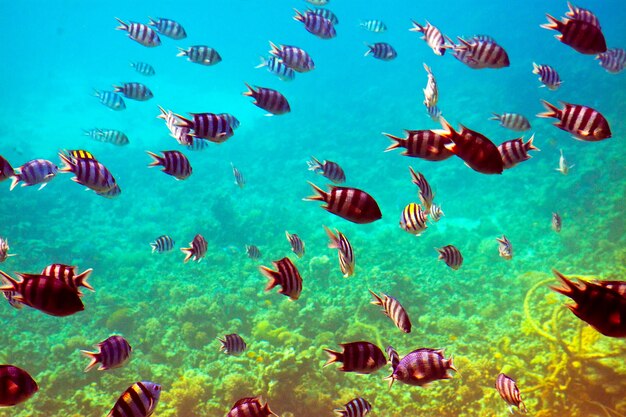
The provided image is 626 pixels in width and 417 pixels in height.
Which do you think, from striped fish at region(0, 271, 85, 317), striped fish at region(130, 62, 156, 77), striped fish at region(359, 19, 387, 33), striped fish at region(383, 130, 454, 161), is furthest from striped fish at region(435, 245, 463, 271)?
striped fish at region(130, 62, 156, 77)

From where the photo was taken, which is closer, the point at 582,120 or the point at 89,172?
the point at 582,120

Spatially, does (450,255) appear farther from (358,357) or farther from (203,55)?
(203,55)

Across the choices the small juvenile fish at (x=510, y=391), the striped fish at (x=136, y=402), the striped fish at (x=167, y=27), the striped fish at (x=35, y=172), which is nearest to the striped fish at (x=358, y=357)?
the striped fish at (x=136, y=402)

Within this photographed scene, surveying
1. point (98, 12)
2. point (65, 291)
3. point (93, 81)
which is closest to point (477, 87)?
point (65, 291)

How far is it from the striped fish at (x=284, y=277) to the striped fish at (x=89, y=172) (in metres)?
2.49

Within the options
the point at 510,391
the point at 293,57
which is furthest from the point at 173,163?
the point at 510,391

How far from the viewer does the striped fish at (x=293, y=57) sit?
19.8 feet

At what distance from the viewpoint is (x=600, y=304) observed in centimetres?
193

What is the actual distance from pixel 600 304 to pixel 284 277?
6.71 feet

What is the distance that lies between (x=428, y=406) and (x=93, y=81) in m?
86.7

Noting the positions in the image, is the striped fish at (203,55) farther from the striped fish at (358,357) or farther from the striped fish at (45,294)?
the striped fish at (358,357)

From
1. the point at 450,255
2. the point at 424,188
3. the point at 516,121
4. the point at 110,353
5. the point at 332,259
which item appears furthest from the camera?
the point at 332,259

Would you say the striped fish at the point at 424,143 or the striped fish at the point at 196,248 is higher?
the striped fish at the point at 196,248

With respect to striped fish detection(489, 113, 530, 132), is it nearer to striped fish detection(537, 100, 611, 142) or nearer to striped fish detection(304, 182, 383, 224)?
striped fish detection(537, 100, 611, 142)
